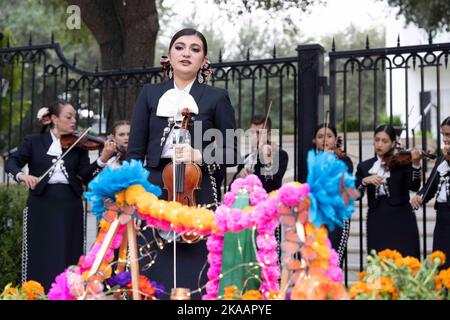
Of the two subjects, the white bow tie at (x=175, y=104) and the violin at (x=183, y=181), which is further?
the white bow tie at (x=175, y=104)

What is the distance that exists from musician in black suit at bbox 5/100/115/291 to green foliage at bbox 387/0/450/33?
815 cm

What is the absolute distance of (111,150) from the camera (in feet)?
21.0

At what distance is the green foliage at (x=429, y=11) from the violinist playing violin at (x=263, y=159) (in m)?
6.73

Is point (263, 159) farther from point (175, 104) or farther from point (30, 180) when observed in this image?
point (175, 104)

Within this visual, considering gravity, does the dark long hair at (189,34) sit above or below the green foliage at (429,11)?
below

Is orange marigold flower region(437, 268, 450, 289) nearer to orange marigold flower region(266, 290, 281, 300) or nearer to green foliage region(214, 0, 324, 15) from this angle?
orange marigold flower region(266, 290, 281, 300)

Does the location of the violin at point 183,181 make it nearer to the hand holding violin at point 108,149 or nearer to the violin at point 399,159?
the hand holding violin at point 108,149

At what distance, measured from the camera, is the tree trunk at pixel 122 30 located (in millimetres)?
9109

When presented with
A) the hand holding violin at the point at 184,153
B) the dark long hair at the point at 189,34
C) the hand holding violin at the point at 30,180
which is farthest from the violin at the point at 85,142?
the hand holding violin at the point at 184,153

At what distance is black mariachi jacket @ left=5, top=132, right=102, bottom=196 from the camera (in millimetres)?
6516

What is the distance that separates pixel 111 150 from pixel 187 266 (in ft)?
9.85

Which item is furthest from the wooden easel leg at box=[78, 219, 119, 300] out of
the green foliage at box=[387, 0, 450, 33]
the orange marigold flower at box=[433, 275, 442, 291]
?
the green foliage at box=[387, 0, 450, 33]

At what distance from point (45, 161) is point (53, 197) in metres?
0.35

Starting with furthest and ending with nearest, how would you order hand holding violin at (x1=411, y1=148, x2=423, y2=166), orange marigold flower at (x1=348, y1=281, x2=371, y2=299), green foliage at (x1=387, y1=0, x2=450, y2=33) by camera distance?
green foliage at (x1=387, y1=0, x2=450, y2=33) < hand holding violin at (x1=411, y1=148, x2=423, y2=166) < orange marigold flower at (x1=348, y1=281, x2=371, y2=299)
